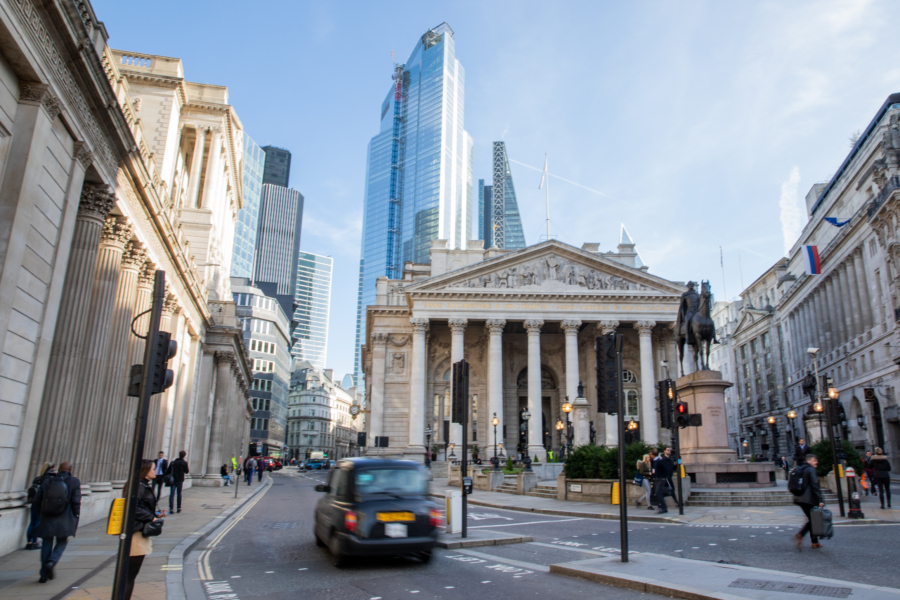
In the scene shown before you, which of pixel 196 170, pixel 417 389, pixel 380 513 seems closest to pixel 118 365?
pixel 380 513

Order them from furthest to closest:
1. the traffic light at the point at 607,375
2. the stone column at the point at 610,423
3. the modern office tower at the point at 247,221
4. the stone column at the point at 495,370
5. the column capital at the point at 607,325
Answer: the modern office tower at the point at 247,221
the column capital at the point at 607,325
the stone column at the point at 495,370
the stone column at the point at 610,423
the traffic light at the point at 607,375

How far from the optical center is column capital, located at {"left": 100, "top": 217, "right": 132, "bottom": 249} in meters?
17.7

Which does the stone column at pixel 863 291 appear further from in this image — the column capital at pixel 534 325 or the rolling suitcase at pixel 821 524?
the rolling suitcase at pixel 821 524

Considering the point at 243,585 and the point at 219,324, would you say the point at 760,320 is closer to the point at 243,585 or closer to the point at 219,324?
the point at 219,324

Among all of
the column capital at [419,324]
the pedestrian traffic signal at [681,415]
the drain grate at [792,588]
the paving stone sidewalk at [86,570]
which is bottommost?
the paving stone sidewalk at [86,570]

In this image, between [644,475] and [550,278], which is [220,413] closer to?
[550,278]

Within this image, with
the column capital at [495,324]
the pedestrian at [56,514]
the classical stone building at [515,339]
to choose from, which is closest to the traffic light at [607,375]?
the pedestrian at [56,514]

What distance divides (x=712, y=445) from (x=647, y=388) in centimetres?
2972

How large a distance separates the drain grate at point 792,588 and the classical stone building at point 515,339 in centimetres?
3963

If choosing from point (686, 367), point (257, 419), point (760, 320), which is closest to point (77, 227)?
point (686, 367)

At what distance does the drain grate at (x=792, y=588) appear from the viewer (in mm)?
7156

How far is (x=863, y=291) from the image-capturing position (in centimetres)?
5081

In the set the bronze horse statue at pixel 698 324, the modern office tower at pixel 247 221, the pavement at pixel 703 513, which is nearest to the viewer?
the pavement at pixel 703 513

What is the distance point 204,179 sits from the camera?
42688 mm
